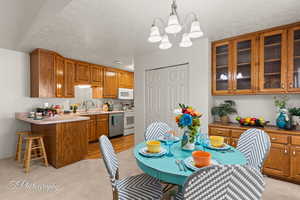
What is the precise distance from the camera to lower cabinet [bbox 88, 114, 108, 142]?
14.4 ft

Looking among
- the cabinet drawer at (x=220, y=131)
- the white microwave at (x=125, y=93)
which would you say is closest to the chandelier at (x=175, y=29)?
the cabinet drawer at (x=220, y=131)

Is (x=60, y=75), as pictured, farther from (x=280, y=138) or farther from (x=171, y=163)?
(x=280, y=138)

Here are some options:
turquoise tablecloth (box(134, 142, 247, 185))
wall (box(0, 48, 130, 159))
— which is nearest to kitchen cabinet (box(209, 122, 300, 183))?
turquoise tablecloth (box(134, 142, 247, 185))

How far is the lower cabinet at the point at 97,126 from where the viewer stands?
173 inches

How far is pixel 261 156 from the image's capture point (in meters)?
1.59

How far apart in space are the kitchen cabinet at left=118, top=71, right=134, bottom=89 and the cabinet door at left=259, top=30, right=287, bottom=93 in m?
4.15

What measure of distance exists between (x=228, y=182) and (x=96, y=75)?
15.1ft

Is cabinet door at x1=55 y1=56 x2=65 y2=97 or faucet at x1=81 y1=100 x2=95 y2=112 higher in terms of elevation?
cabinet door at x1=55 y1=56 x2=65 y2=97

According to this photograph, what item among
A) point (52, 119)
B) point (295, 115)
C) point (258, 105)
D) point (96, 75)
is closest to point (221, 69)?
point (258, 105)

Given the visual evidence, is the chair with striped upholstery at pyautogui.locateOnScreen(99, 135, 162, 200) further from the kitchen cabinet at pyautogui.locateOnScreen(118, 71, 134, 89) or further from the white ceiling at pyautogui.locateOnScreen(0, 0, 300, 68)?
the kitchen cabinet at pyautogui.locateOnScreen(118, 71, 134, 89)

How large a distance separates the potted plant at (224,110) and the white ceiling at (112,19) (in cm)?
123

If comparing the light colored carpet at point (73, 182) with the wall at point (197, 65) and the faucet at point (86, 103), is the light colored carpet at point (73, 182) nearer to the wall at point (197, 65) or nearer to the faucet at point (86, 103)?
the wall at point (197, 65)

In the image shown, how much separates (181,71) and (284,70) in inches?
63.0

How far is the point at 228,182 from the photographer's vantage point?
77 centimetres
